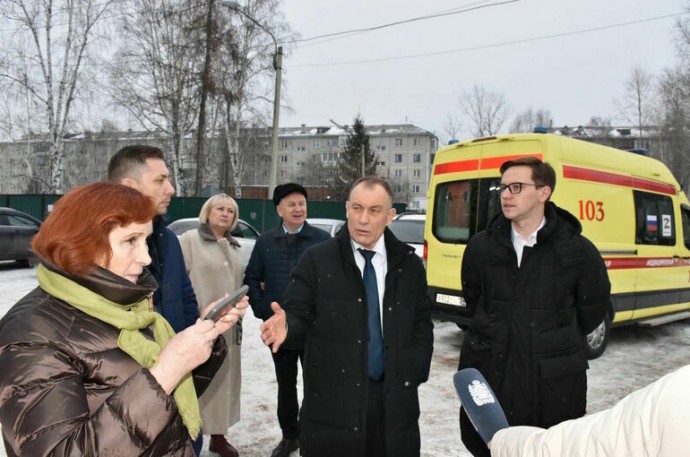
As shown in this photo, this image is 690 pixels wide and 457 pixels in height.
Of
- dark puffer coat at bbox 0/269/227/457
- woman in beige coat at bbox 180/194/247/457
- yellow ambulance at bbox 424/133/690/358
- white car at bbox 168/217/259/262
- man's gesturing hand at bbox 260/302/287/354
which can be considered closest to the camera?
dark puffer coat at bbox 0/269/227/457

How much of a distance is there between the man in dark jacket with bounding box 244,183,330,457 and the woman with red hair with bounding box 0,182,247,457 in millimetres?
2207

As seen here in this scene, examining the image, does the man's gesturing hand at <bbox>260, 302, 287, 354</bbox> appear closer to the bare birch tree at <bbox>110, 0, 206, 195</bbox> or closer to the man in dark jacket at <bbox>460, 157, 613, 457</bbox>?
the man in dark jacket at <bbox>460, 157, 613, 457</bbox>

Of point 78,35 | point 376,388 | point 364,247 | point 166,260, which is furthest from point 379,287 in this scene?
point 78,35

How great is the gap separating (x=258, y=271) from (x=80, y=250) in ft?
8.38

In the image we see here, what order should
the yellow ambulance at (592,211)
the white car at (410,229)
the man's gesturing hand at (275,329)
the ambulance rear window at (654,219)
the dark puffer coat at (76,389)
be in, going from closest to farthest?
the dark puffer coat at (76,389) < the man's gesturing hand at (275,329) < the yellow ambulance at (592,211) < the ambulance rear window at (654,219) < the white car at (410,229)

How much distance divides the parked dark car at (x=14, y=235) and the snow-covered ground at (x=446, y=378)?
4.78 m

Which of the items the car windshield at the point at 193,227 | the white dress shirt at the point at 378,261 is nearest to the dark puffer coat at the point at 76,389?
the white dress shirt at the point at 378,261

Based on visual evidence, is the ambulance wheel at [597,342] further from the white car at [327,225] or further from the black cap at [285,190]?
the white car at [327,225]

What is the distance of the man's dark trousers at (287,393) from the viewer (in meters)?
3.74

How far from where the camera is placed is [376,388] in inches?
Answer: 96.8

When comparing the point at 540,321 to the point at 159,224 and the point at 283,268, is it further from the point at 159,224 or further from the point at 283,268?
the point at 159,224

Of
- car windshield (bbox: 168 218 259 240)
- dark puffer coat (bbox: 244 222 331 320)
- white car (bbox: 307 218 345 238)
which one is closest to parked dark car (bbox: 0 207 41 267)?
car windshield (bbox: 168 218 259 240)

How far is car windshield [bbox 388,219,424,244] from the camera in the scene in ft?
29.1

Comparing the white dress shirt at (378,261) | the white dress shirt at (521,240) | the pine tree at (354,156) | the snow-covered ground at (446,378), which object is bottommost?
the snow-covered ground at (446,378)
